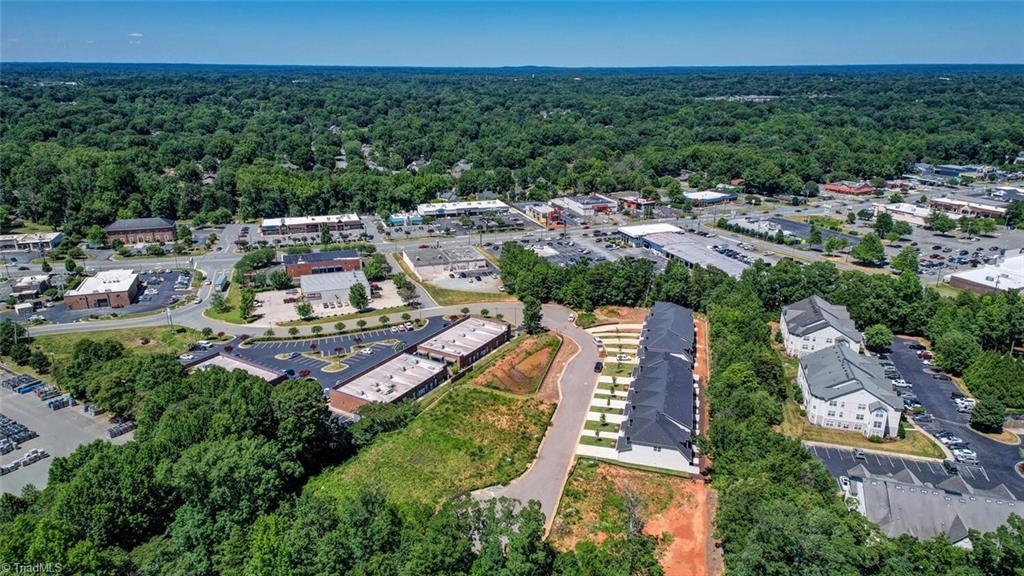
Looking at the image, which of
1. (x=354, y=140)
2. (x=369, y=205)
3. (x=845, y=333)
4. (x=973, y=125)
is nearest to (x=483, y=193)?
(x=369, y=205)

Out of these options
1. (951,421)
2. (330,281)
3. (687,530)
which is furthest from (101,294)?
(951,421)

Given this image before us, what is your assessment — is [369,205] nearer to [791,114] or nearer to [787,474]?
[787,474]

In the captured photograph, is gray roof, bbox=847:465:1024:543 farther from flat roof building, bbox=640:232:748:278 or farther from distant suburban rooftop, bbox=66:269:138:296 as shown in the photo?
distant suburban rooftop, bbox=66:269:138:296

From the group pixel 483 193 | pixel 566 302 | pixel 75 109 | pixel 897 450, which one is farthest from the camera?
pixel 75 109

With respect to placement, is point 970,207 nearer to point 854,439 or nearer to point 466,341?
point 854,439

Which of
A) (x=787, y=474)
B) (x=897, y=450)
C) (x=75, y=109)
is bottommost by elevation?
(x=897, y=450)

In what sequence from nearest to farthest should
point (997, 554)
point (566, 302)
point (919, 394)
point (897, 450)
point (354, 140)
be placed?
1. point (997, 554)
2. point (897, 450)
3. point (919, 394)
4. point (566, 302)
5. point (354, 140)

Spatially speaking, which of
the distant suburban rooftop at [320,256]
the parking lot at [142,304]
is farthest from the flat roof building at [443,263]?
the parking lot at [142,304]
